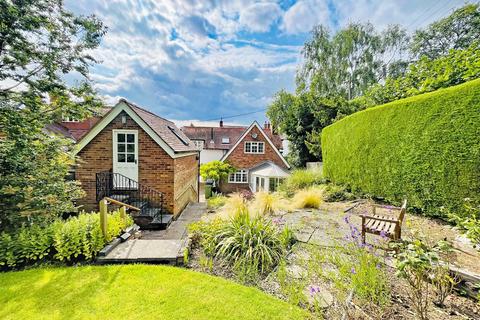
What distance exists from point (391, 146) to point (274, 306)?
705 centimetres

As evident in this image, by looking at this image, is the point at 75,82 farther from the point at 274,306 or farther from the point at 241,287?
the point at 274,306

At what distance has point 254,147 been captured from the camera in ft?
70.2

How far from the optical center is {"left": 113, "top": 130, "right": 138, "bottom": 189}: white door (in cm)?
912

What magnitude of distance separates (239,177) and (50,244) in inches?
696

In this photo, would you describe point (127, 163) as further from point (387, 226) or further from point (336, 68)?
point (336, 68)

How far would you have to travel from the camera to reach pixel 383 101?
12.0 m

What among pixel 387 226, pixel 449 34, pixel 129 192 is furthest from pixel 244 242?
pixel 449 34

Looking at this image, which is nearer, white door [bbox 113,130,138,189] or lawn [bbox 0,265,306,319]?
lawn [bbox 0,265,306,319]

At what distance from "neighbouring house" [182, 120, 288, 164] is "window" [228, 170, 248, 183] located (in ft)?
29.6

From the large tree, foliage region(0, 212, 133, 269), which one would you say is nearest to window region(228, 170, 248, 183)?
the large tree

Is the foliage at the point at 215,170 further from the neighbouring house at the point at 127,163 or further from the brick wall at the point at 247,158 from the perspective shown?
the neighbouring house at the point at 127,163

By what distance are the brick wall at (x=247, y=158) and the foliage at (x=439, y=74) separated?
10.9 metres

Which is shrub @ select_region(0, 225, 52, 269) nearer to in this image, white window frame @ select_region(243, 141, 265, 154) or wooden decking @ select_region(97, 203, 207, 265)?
wooden decking @ select_region(97, 203, 207, 265)

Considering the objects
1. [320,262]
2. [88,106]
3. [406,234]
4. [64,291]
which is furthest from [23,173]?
[406,234]
